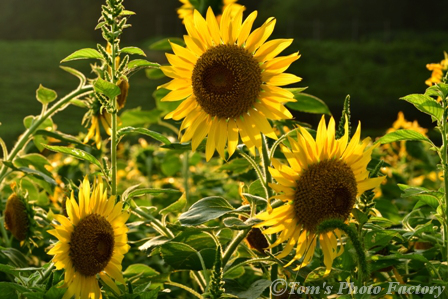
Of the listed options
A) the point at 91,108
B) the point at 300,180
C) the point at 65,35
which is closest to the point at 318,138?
the point at 300,180

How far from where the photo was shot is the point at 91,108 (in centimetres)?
128

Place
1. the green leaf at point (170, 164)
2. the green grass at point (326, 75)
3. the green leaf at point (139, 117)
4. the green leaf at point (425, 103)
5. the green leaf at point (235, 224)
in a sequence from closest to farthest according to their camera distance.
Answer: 1. the green leaf at point (235, 224)
2. the green leaf at point (425, 103)
3. the green leaf at point (139, 117)
4. the green leaf at point (170, 164)
5. the green grass at point (326, 75)

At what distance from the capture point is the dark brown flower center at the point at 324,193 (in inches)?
36.1

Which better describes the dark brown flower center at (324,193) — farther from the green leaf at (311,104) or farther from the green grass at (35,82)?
the green grass at (35,82)

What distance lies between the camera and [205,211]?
0.96 meters

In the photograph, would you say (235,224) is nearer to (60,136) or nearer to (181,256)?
(181,256)

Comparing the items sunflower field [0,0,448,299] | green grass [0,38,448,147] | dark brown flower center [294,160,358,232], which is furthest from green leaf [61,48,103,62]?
green grass [0,38,448,147]

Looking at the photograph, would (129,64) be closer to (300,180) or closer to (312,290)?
(300,180)

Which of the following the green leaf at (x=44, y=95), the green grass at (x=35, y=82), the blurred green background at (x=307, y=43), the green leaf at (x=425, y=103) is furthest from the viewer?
the blurred green background at (x=307, y=43)

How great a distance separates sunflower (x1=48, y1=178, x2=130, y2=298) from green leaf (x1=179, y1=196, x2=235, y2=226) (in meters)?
0.11

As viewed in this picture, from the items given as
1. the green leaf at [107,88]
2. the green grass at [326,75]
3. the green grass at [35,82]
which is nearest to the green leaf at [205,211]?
the green leaf at [107,88]

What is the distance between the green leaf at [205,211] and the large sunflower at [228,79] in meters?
0.08

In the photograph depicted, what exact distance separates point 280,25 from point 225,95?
45.2ft

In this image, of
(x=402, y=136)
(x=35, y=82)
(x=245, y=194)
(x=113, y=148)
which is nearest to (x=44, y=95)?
(x=113, y=148)
